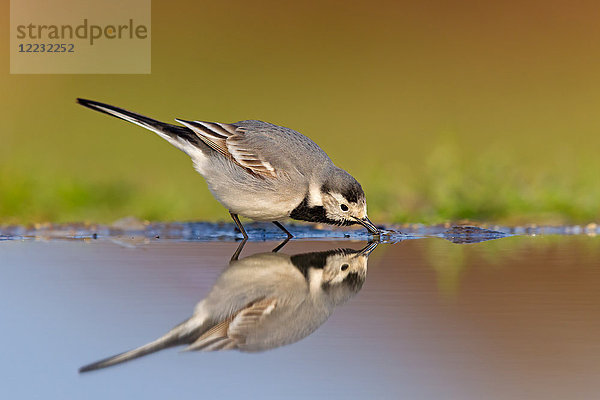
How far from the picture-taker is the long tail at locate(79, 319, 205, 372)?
3.34 m

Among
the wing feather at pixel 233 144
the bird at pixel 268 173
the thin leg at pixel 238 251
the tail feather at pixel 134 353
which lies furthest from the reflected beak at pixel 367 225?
the tail feather at pixel 134 353

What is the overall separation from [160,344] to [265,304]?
92 cm

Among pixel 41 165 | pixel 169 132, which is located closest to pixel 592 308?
pixel 169 132

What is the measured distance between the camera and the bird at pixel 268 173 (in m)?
7.61

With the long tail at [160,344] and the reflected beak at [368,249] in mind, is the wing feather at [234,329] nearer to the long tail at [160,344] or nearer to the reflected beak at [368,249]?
the long tail at [160,344]

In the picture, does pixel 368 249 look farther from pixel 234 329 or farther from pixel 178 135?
pixel 234 329

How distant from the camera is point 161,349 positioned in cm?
354

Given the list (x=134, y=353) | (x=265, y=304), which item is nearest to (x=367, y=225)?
(x=265, y=304)

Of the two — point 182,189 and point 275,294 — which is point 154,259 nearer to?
point 275,294

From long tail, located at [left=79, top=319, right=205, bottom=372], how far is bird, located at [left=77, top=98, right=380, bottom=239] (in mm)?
3636

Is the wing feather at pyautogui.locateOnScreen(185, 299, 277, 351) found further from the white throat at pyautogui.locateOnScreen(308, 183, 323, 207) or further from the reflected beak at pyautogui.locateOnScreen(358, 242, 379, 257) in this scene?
the white throat at pyautogui.locateOnScreen(308, 183, 323, 207)

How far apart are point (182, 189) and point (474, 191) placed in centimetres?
395

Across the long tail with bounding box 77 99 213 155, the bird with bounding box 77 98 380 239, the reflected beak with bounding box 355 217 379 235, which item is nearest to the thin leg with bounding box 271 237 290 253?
the bird with bounding box 77 98 380 239

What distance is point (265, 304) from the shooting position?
4.43 metres
